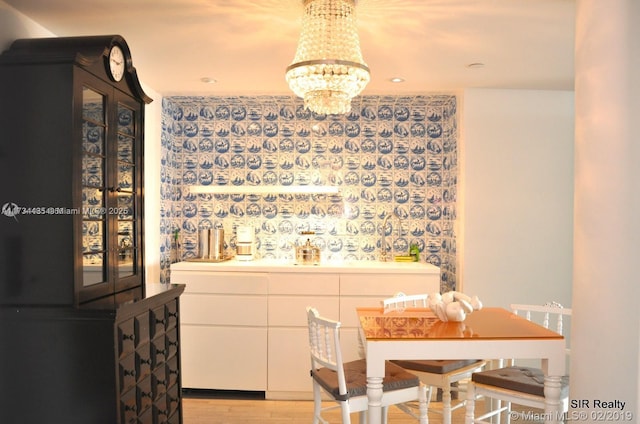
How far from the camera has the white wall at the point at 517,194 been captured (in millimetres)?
4516

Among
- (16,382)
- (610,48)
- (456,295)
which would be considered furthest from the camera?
(456,295)

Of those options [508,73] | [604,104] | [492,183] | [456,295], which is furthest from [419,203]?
[604,104]

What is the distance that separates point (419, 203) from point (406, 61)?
4.88 feet

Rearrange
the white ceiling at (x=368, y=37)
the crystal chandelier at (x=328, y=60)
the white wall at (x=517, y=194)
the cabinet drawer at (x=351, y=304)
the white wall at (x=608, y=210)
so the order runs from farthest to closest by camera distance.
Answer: the white wall at (x=517, y=194), the cabinet drawer at (x=351, y=304), the white ceiling at (x=368, y=37), the crystal chandelier at (x=328, y=60), the white wall at (x=608, y=210)

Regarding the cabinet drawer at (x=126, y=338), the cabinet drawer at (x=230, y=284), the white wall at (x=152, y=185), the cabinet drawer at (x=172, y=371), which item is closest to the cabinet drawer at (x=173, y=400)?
the cabinet drawer at (x=172, y=371)

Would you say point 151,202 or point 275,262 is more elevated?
point 151,202

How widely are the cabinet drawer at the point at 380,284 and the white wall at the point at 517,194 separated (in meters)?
0.44

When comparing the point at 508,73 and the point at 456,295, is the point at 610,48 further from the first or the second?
the point at 508,73

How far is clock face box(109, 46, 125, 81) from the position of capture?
276 centimetres

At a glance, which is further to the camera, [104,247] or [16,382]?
[104,247]

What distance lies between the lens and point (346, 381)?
2.82m

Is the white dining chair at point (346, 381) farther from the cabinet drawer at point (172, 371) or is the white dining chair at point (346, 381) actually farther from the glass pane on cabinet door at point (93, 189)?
the glass pane on cabinet door at point (93, 189)

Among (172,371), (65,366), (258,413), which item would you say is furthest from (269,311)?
(65,366)

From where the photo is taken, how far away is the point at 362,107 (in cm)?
494
